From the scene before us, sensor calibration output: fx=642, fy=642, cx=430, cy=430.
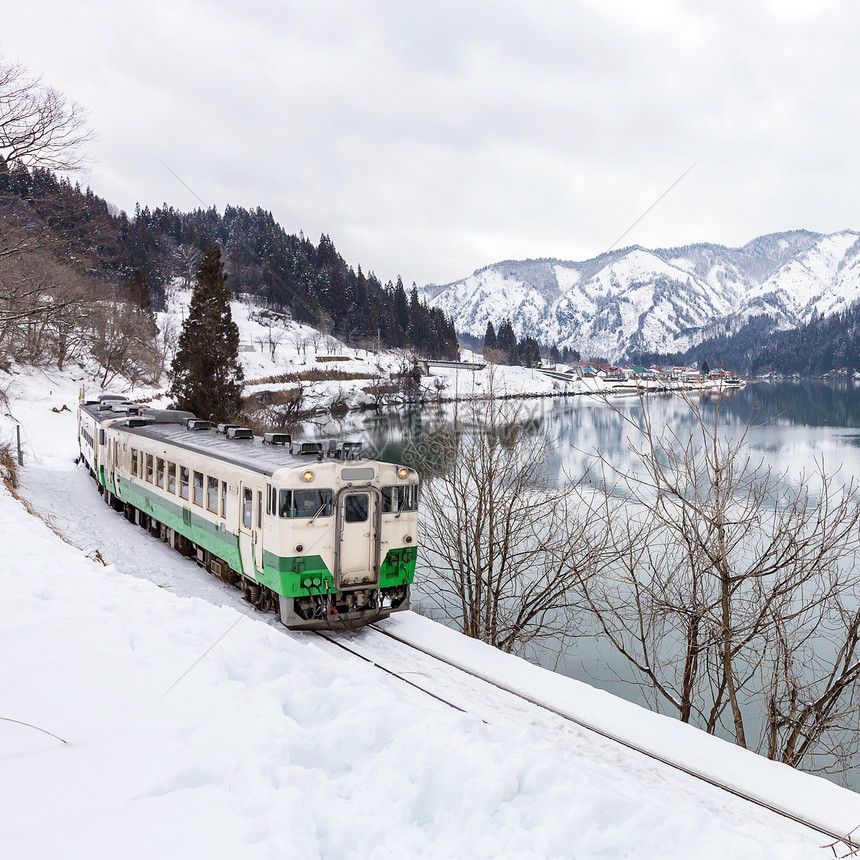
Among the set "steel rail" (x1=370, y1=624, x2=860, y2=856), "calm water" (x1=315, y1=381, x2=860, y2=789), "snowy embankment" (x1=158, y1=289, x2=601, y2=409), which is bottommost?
"steel rail" (x1=370, y1=624, x2=860, y2=856)

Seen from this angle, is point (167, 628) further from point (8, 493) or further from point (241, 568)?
point (8, 493)

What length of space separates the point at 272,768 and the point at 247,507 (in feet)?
24.5

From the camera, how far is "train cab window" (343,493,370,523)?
1080cm

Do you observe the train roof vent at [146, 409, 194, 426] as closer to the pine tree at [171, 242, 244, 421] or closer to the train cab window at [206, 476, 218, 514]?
the train cab window at [206, 476, 218, 514]

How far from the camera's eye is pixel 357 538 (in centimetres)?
1089

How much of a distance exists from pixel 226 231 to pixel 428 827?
11572cm

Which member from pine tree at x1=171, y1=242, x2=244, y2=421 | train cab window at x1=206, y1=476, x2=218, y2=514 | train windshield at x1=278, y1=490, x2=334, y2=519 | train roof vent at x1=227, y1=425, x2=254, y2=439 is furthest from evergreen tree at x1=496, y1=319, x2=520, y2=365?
train windshield at x1=278, y1=490, x2=334, y2=519

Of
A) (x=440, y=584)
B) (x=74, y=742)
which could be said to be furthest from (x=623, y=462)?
(x=74, y=742)

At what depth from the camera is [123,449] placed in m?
18.2

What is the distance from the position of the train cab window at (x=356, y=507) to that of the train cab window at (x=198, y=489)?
157 inches

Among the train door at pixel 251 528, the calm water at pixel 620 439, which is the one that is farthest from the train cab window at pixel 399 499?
the calm water at pixel 620 439

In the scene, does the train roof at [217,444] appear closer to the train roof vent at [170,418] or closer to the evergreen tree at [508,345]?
the train roof vent at [170,418]

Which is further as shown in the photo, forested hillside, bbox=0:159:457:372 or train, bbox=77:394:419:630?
forested hillside, bbox=0:159:457:372

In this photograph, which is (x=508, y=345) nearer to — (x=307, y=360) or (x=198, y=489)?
(x=307, y=360)
